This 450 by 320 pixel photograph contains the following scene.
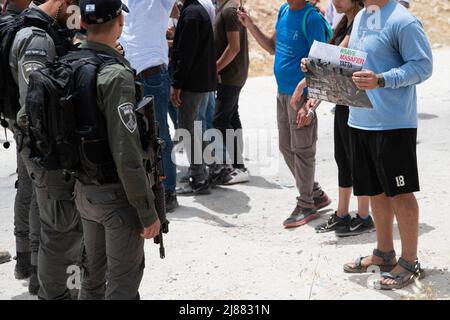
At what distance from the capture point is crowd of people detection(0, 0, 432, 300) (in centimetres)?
384

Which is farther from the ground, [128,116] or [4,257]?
[128,116]

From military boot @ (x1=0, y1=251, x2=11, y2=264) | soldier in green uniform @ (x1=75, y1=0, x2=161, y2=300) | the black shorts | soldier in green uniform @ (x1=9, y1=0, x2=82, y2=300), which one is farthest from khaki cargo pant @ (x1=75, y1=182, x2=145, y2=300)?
military boot @ (x1=0, y1=251, x2=11, y2=264)

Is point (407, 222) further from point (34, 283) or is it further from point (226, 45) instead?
point (226, 45)

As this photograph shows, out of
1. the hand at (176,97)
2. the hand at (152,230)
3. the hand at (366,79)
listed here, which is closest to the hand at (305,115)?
the hand at (176,97)

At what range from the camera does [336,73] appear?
464cm

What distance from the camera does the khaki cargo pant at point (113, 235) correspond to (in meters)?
3.85

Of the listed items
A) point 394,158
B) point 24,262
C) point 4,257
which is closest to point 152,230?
point 394,158

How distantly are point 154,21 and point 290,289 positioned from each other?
108 inches

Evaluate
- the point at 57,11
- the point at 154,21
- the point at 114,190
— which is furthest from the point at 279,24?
the point at 114,190

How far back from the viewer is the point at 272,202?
23.4 ft

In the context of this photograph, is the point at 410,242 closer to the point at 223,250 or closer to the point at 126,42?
the point at 223,250

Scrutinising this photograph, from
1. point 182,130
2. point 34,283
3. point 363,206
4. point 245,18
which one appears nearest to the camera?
point 34,283

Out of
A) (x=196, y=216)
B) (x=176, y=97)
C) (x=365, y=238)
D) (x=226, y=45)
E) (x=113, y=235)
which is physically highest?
(x=226, y=45)

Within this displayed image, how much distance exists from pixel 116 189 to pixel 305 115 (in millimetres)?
2542
